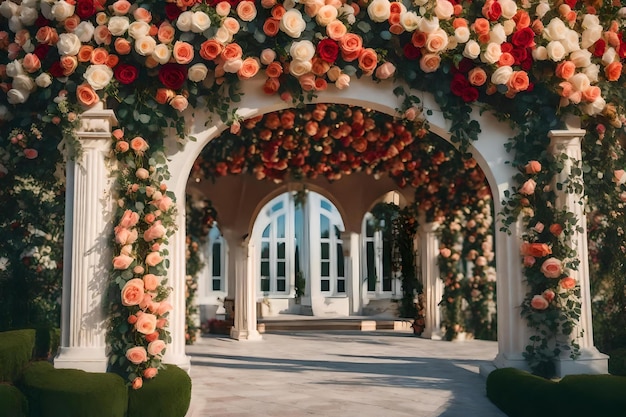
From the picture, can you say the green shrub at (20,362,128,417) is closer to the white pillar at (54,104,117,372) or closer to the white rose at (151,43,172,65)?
the white pillar at (54,104,117,372)

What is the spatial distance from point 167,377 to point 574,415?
3337 mm

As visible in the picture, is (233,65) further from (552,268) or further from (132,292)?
(552,268)

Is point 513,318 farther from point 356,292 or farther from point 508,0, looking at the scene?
point 356,292

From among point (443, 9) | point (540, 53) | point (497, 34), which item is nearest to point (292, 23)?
point (443, 9)

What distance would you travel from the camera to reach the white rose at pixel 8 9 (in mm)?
7027

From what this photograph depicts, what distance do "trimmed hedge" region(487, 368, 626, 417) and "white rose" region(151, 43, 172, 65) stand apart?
4214mm

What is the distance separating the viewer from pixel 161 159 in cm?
705

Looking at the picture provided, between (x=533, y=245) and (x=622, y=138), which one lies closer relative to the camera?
(x=533, y=245)

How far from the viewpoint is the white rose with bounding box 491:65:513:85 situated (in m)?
7.06

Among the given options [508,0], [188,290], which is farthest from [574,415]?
[188,290]

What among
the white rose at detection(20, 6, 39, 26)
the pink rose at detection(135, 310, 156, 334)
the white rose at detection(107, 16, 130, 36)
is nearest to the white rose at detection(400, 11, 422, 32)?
the white rose at detection(107, 16, 130, 36)

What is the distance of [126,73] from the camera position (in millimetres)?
6848

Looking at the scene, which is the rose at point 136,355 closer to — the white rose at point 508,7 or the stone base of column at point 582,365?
the stone base of column at point 582,365

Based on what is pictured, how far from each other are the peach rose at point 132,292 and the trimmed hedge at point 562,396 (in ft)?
10.9
